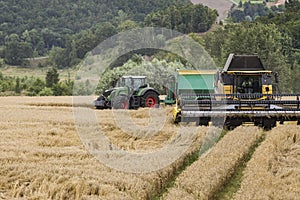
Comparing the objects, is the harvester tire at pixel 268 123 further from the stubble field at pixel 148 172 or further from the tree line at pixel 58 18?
the tree line at pixel 58 18

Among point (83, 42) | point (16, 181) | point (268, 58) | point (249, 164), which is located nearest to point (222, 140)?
point (249, 164)

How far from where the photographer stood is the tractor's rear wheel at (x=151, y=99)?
27875mm

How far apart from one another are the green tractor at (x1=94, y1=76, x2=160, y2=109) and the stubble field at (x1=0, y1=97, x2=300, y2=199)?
→ 7895mm

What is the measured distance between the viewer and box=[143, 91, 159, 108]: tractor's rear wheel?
27875 mm

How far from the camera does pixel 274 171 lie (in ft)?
40.9

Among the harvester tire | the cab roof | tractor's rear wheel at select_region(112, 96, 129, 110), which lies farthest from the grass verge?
tractor's rear wheel at select_region(112, 96, 129, 110)

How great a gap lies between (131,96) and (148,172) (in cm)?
1639

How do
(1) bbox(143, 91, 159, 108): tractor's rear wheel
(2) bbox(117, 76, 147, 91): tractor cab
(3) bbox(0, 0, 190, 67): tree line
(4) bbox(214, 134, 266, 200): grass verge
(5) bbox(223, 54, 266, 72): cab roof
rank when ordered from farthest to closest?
(3) bbox(0, 0, 190, 67): tree line, (2) bbox(117, 76, 147, 91): tractor cab, (1) bbox(143, 91, 159, 108): tractor's rear wheel, (5) bbox(223, 54, 266, 72): cab roof, (4) bbox(214, 134, 266, 200): grass verge

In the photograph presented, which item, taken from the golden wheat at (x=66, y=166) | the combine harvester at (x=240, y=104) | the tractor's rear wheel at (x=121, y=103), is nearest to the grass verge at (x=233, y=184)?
the golden wheat at (x=66, y=166)

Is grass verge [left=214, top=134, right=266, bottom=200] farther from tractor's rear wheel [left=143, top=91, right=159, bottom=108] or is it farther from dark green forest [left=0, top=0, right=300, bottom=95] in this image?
dark green forest [left=0, top=0, right=300, bottom=95]

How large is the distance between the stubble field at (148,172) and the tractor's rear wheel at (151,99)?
8283 millimetres

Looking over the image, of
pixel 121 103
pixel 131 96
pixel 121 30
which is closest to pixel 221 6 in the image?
pixel 121 30

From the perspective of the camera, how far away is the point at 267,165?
12.8 meters

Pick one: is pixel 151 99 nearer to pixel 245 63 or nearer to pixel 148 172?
pixel 245 63
